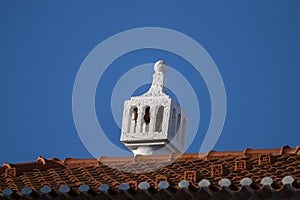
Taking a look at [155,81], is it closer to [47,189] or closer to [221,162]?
[221,162]

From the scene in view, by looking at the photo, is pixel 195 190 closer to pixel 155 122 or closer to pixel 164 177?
pixel 164 177

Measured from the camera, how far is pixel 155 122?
20.1 meters

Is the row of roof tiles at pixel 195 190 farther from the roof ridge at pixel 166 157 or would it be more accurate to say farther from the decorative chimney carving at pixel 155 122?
the decorative chimney carving at pixel 155 122

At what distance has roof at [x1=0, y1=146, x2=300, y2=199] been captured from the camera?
42.5 feet

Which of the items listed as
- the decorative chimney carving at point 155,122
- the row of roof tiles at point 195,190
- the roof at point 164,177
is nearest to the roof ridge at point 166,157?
the roof at point 164,177

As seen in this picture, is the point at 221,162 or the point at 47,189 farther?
the point at 221,162

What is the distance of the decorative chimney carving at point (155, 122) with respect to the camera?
19781mm

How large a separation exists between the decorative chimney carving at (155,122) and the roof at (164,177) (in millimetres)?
2524

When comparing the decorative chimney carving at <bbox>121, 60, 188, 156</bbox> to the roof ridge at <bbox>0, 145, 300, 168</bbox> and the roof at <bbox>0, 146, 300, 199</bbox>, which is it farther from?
the roof at <bbox>0, 146, 300, 199</bbox>

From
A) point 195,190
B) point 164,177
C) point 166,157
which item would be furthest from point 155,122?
point 195,190

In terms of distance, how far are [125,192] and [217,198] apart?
1.34 metres

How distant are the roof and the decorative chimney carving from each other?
8.28ft

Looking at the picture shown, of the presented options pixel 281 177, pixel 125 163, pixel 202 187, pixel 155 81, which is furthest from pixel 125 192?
pixel 155 81

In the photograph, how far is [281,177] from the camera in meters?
13.7
